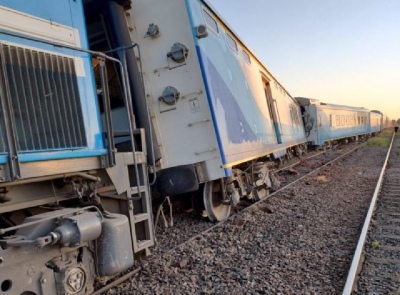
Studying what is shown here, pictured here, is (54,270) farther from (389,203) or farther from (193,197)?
(389,203)

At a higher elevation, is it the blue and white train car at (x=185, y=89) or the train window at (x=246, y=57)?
the train window at (x=246, y=57)

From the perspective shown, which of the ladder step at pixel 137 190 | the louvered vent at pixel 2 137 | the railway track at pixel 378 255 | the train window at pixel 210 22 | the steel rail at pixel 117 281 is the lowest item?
the railway track at pixel 378 255

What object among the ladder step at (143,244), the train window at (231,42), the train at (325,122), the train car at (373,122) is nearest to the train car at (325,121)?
the train at (325,122)

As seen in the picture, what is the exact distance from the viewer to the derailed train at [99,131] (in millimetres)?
2604

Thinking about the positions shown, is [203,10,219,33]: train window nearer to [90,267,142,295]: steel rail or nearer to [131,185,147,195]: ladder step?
[131,185,147,195]: ladder step

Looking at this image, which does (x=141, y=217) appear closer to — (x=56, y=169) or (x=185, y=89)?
(x=56, y=169)

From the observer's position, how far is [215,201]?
6211 mm

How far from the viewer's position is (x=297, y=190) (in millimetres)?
9195

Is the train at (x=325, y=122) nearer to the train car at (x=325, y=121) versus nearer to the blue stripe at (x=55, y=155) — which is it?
the train car at (x=325, y=121)

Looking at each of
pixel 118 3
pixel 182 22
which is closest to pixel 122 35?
pixel 118 3

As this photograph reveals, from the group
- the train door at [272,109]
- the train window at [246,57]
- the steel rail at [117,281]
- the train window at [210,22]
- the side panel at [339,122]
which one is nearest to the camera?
the steel rail at [117,281]

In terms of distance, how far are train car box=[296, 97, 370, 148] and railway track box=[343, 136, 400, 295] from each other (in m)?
13.8

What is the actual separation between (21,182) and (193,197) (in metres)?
3.90

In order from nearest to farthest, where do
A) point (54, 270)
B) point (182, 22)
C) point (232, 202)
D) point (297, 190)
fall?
point (54, 270)
point (182, 22)
point (232, 202)
point (297, 190)
